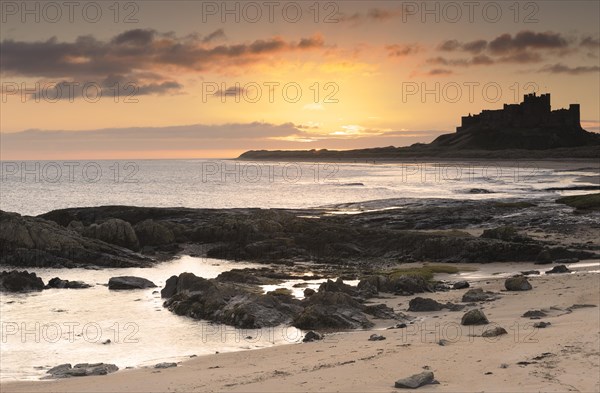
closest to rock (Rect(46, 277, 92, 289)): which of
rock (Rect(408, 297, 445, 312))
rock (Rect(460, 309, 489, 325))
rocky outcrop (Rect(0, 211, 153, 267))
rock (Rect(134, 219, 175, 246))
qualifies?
rocky outcrop (Rect(0, 211, 153, 267))

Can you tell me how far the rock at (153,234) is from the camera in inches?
1396

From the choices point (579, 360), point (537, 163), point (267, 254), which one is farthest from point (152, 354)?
point (537, 163)

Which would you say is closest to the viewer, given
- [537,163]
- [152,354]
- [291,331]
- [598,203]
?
[152,354]

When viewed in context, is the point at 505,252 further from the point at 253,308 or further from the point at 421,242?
the point at 253,308

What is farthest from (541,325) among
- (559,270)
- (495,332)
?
(559,270)

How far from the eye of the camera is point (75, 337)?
17.6 meters

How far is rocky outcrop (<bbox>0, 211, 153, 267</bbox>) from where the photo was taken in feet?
97.5

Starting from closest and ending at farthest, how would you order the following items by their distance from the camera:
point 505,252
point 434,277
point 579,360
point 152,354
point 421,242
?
point 579,360 < point 152,354 < point 434,277 < point 505,252 < point 421,242

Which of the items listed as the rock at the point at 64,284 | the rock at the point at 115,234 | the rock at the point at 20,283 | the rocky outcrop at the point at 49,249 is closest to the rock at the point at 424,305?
the rock at the point at 64,284

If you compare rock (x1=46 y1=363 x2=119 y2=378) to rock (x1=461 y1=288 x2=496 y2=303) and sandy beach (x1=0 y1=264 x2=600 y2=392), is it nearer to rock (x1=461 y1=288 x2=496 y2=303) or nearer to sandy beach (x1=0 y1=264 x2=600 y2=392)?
sandy beach (x1=0 y1=264 x2=600 y2=392)

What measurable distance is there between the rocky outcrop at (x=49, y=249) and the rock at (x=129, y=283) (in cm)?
532

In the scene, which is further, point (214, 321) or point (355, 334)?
point (214, 321)

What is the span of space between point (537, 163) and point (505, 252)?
15094cm

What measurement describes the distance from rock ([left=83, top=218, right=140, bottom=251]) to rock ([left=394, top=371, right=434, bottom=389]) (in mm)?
24611
